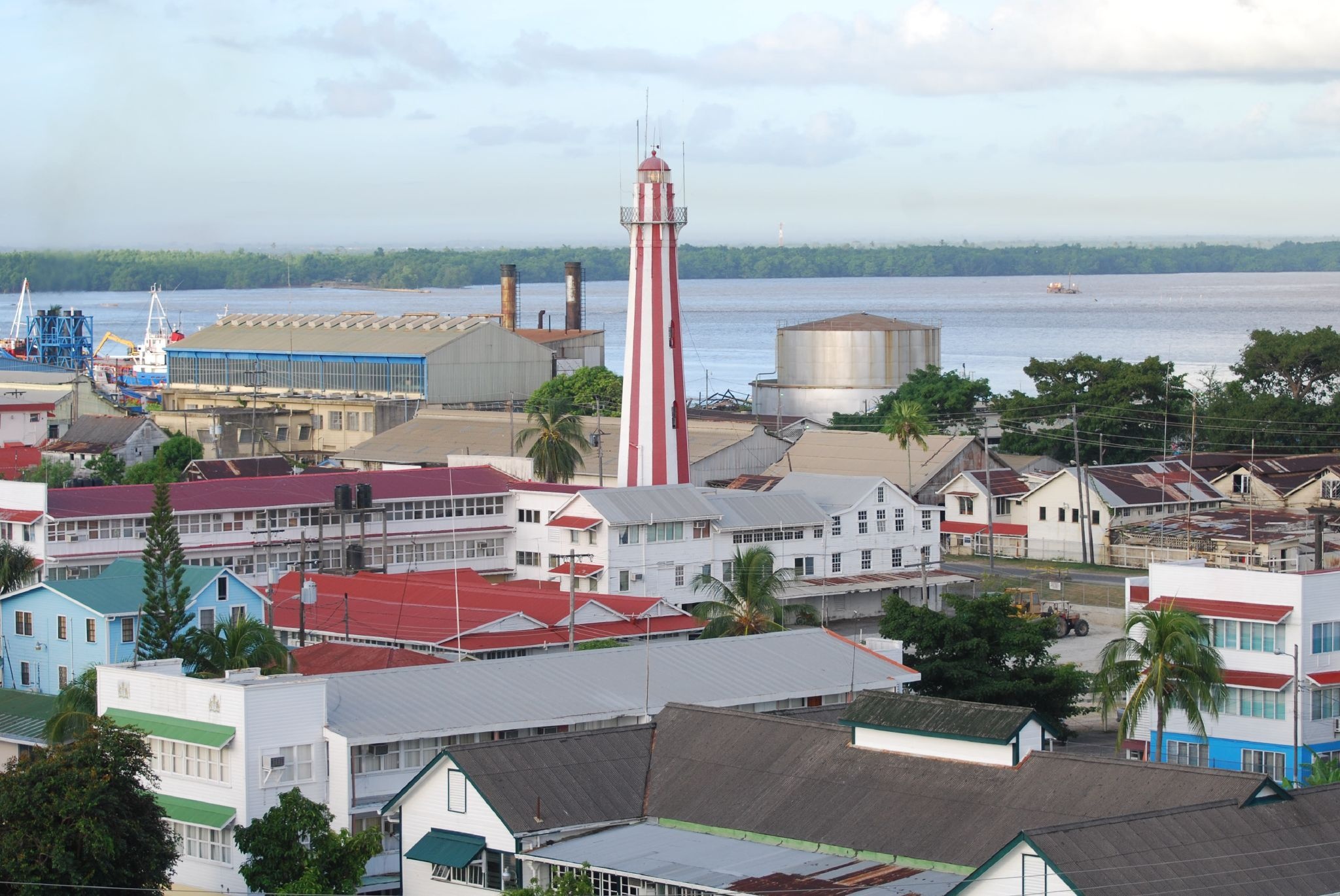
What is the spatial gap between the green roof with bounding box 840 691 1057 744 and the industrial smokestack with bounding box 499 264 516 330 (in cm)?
9994

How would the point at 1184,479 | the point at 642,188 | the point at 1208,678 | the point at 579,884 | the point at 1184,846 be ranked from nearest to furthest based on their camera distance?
the point at 1184,846
the point at 579,884
the point at 1208,678
the point at 642,188
the point at 1184,479

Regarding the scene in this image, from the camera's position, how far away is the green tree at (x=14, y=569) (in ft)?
177

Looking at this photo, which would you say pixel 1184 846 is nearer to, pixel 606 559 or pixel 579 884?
pixel 579 884

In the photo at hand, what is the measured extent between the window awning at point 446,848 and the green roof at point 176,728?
13.9 feet

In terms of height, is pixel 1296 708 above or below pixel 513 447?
below

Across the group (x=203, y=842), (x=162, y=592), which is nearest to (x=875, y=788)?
(x=203, y=842)

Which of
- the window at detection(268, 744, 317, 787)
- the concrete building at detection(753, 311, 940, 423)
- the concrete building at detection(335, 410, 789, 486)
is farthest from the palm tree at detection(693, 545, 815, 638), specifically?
the concrete building at detection(753, 311, 940, 423)

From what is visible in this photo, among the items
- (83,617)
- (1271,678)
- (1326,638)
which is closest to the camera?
(1271,678)

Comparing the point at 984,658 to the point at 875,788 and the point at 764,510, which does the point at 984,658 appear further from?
the point at 764,510

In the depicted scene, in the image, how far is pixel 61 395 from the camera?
107m

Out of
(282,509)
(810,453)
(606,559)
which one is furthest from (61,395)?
(606,559)

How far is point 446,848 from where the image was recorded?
31078 millimetres

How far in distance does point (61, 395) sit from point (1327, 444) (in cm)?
6055

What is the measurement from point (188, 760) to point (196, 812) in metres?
0.95
